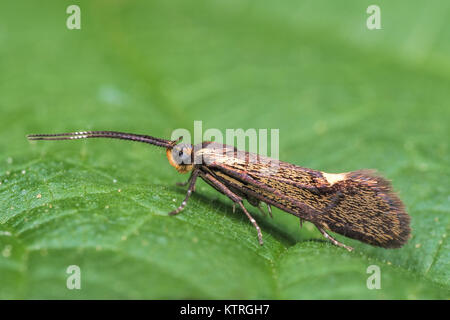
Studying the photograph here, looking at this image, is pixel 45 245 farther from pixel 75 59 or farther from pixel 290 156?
pixel 75 59

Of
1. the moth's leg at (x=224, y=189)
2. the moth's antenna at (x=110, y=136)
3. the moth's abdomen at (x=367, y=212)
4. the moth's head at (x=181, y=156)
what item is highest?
the moth's antenna at (x=110, y=136)

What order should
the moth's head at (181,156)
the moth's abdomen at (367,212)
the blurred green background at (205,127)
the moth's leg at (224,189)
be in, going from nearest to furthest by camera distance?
the blurred green background at (205,127), the moth's abdomen at (367,212), the moth's leg at (224,189), the moth's head at (181,156)

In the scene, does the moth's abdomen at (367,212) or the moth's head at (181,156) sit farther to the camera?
the moth's head at (181,156)

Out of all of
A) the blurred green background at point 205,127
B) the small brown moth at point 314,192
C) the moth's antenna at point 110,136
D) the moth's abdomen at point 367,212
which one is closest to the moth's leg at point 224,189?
the small brown moth at point 314,192

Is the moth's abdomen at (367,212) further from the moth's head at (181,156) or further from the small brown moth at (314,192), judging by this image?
the moth's head at (181,156)

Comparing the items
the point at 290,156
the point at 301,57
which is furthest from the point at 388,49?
the point at 290,156

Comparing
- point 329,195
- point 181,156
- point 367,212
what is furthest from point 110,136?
point 367,212

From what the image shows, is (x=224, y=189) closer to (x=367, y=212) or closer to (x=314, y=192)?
(x=314, y=192)
